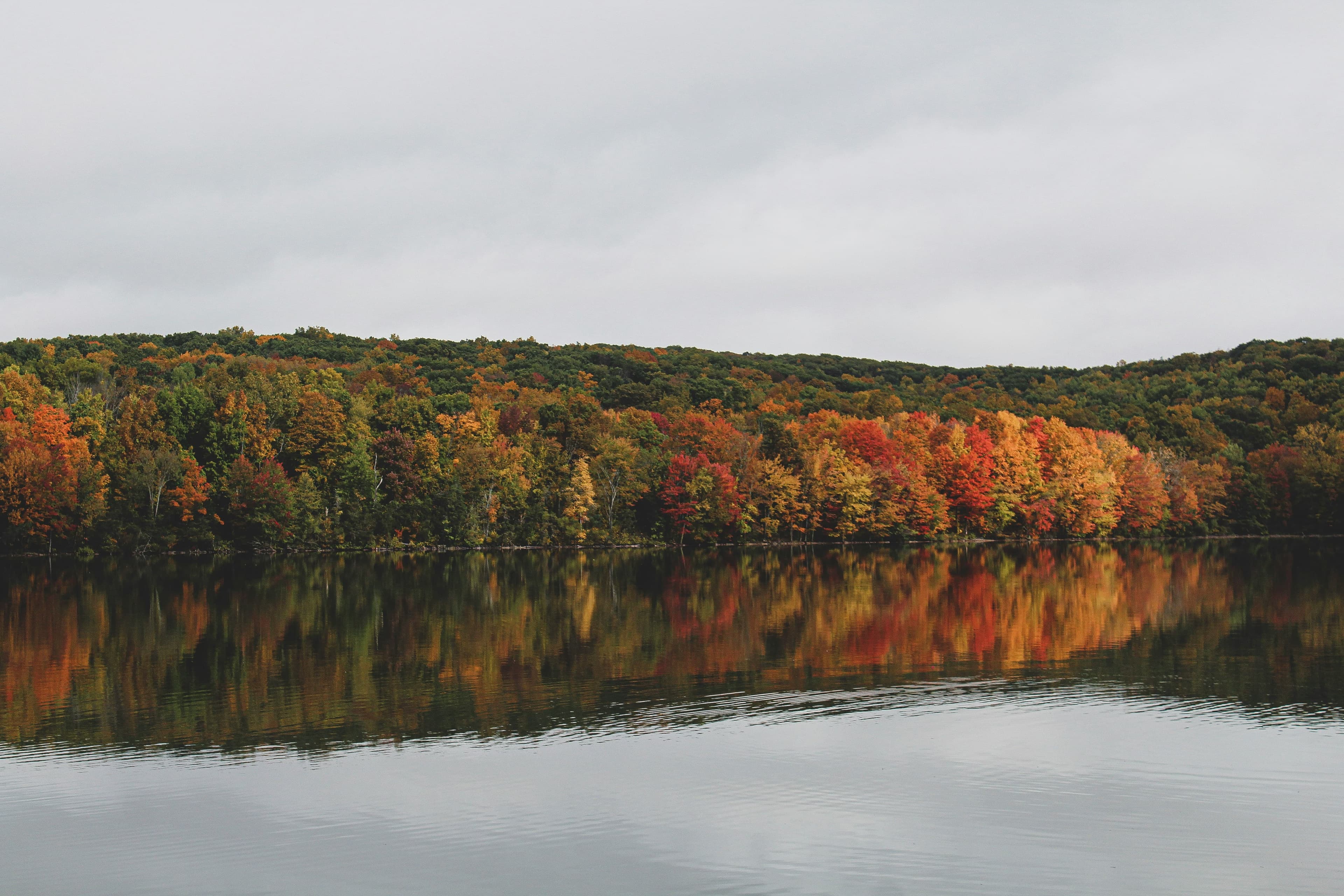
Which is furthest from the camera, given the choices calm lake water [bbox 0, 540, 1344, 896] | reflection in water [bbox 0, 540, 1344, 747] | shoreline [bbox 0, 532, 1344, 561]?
shoreline [bbox 0, 532, 1344, 561]

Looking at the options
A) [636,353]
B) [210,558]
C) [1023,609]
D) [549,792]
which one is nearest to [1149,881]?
[549,792]

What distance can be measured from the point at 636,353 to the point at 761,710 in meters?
126

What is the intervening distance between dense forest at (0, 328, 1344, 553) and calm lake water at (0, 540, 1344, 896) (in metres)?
40.3

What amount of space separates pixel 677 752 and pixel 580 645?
1056 cm

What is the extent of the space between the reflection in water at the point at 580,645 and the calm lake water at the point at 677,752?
15 cm

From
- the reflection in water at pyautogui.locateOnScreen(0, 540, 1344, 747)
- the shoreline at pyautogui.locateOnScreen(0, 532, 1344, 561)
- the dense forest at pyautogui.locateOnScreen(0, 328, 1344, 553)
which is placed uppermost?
the dense forest at pyautogui.locateOnScreen(0, 328, 1344, 553)

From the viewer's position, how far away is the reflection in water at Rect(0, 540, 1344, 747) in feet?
58.6

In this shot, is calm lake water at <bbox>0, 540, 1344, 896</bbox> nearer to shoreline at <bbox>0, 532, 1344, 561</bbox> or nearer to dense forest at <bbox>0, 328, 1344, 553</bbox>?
shoreline at <bbox>0, 532, 1344, 561</bbox>

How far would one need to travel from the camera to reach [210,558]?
217 feet

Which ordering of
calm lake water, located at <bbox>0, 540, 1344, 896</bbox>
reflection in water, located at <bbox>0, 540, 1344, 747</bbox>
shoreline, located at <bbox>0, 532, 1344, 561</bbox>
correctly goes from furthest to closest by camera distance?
shoreline, located at <bbox>0, 532, 1344, 561</bbox>, reflection in water, located at <bbox>0, 540, 1344, 747</bbox>, calm lake water, located at <bbox>0, 540, 1344, 896</bbox>

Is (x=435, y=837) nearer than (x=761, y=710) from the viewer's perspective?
Yes

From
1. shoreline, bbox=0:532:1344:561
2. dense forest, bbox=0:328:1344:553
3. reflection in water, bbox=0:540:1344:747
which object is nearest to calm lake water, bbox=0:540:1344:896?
reflection in water, bbox=0:540:1344:747

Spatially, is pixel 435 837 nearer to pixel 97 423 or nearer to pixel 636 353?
pixel 97 423

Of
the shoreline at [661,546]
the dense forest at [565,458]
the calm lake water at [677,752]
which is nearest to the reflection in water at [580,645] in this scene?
the calm lake water at [677,752]
